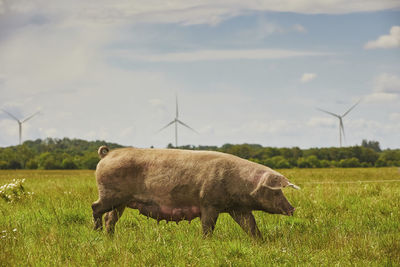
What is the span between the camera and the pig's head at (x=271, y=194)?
24.0 feet

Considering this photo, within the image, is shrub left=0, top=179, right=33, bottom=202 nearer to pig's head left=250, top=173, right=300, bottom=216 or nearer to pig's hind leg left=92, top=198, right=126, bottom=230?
pig's hind leg left=92, top=198, right=126, bottom=230

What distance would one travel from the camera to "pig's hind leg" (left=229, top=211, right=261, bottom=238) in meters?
7.53

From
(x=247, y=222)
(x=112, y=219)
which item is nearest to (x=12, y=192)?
(x=112, y=219)

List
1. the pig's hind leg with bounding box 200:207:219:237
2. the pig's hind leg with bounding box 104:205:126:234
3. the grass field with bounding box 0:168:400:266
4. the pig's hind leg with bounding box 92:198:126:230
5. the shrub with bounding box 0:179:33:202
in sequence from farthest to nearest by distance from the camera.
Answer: the shrub with bounding box 0:179:33:202
the pig's hind leg with bounding box 104:205:126:234
the pig's hind leg with bounding box 92:198:126:230
the pig's hind leg with bounding box 200:207:219:237
the grass field with bounding box 0:168:400:266

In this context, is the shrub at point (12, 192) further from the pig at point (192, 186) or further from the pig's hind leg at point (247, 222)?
the pig's hind leg at point (247, 222)

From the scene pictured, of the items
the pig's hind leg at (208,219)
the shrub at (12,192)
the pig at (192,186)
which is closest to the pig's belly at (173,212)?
the pig at (192,186)

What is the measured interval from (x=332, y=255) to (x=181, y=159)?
277 centimetres

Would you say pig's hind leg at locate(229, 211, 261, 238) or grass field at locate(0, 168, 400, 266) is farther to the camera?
pig's hind leg at locate(229, 211, 261, 238)

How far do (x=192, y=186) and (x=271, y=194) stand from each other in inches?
50.7

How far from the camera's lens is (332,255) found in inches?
260

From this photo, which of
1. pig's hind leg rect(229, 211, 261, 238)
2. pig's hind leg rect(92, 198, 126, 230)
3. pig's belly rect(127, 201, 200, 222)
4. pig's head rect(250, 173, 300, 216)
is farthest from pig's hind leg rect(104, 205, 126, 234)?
pig's head rect(250, 173, 300, 216)

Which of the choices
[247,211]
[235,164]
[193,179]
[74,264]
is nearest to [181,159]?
[193,179]

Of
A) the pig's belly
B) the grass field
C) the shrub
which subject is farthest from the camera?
the shrub

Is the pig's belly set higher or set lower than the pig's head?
lower
